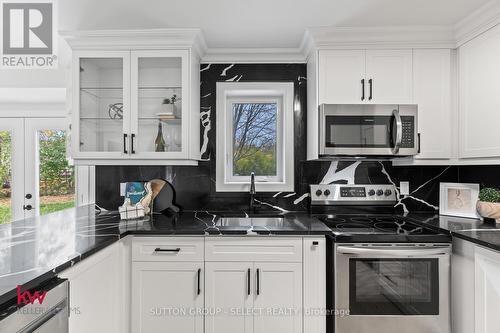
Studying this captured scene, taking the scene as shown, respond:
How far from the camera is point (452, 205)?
2225 millimetres

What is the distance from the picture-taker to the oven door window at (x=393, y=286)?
173 cm

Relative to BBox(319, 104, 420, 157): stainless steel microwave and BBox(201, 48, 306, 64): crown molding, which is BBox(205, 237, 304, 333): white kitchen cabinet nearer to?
BBox(319, 104, 420, 157): stainless steel microwave

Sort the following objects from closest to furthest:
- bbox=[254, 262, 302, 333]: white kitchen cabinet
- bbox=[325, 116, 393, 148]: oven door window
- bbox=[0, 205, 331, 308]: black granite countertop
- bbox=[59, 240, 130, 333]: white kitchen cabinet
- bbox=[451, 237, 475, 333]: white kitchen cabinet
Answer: bbox=[0, 205, 331, 308]: black granite countertop, bbox=[59, 240, 130, 333]: white kitchen cabinet, bbox=[451, 237, 475, 333]: white kitchen cabinet, bbox=[254, 262, 302, 333]: white kitchen cabinet, bbox=[325, 116, 393, 148]: oven door window

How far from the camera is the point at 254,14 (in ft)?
6.29

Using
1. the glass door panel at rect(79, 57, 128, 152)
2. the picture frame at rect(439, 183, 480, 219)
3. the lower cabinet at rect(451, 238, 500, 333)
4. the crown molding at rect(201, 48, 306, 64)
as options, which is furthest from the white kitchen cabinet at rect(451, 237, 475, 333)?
the glass door panel at rect(79, 57, 128, 152)

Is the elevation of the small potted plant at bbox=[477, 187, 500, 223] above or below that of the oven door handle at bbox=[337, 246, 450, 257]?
above

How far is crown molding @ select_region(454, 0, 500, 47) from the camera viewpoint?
5.95 ft

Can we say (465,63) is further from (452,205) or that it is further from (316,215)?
(316,215)

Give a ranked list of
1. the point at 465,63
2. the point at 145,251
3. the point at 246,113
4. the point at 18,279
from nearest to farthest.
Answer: the point at 18,279 < the point at 145,251 < the point at 465,63 < the point at 246,113

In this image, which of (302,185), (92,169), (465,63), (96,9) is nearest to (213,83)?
(96,9)

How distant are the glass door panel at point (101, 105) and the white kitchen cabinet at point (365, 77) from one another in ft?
4.87

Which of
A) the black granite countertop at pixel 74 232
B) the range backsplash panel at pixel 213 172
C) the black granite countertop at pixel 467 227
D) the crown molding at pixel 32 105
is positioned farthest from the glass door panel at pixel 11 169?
the black granite countertop at pixel 467 227

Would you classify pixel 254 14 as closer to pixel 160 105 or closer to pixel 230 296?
pixel 160 105

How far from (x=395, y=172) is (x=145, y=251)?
2.01 m
